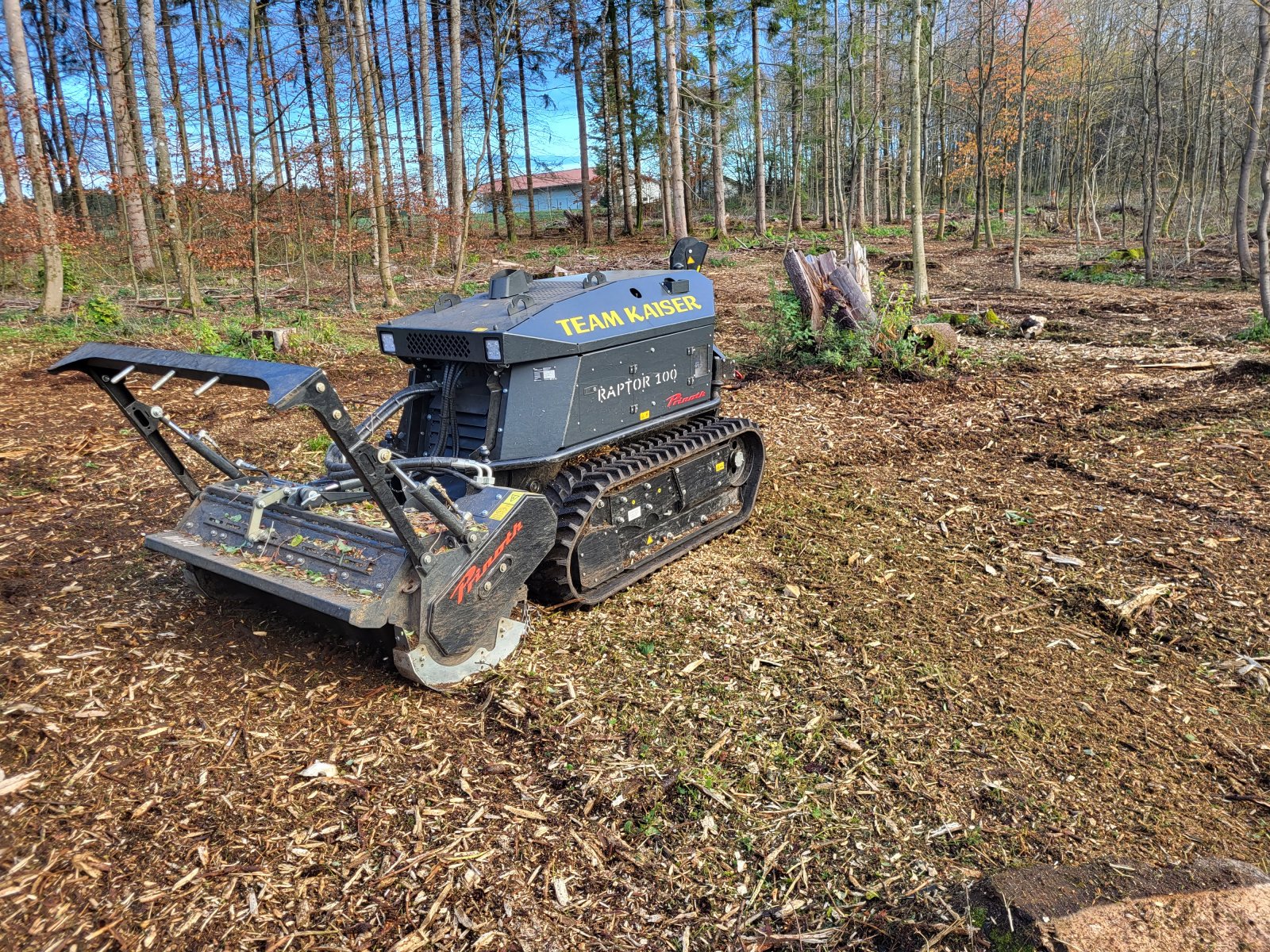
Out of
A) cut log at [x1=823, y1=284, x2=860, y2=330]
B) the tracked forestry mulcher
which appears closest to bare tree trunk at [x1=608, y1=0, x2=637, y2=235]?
cut log at [x1=823, y1=284, x2=860, y2=330]

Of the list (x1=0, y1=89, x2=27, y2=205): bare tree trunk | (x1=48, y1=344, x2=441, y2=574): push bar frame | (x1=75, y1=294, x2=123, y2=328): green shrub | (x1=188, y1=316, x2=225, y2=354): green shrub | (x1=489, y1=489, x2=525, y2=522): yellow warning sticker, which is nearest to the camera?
(x1=48, y1=344, x2=441, y2=574): push bar frame

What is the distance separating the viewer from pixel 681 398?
5.74 meters

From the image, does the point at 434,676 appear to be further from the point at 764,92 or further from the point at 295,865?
the point at 764,92

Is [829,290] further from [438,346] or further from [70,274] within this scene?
[70,274]

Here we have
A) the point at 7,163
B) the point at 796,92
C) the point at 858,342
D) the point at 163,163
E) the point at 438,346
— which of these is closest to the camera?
the point at 438,346

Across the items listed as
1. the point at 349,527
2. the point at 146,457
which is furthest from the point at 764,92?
the point at 349,527

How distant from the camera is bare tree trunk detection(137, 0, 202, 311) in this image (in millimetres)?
12672

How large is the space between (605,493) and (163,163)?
40.7ft

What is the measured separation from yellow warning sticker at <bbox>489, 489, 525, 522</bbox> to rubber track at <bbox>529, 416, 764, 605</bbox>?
0.62m

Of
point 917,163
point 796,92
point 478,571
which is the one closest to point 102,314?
point 478,571

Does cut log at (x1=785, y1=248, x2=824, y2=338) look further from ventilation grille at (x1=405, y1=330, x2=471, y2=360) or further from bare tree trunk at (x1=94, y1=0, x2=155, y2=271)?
bare tree trunk at (x1=94, y1=0, x2=155, y2=271)

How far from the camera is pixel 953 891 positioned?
9.46 ft

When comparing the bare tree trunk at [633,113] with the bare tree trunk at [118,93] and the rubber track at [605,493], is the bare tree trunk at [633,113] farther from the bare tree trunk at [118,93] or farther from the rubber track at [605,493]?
the rubber track at [605,493]

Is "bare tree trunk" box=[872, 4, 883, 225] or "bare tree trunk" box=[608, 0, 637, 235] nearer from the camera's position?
"bare tree trunk" box=[608, 0, 637, 235]
